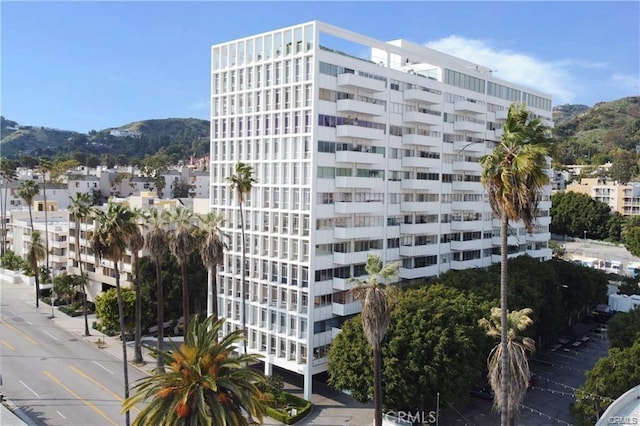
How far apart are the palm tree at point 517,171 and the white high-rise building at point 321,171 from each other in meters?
26.7

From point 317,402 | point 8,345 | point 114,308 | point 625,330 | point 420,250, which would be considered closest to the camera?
point 625,330

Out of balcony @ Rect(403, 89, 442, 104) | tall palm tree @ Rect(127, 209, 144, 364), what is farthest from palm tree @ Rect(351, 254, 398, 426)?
balcony @ Rect(403, 89, 442, 104)

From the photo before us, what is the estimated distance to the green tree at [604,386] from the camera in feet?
127

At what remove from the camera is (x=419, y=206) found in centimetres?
6328

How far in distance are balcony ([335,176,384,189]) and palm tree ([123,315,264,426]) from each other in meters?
30.7

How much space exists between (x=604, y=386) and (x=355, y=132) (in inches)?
1210

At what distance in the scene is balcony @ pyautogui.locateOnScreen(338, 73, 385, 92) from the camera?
52.9 metres

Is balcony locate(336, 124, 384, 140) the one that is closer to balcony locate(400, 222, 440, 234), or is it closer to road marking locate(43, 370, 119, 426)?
balcony locate(400, 222, 440, 234)

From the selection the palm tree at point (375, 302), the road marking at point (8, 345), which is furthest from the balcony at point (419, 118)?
the road marking at point (8, 345)

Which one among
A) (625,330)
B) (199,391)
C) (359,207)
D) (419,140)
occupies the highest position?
(419,140)

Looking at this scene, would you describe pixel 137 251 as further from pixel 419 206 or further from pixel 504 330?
pixel 504 330

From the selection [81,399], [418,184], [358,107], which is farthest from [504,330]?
[81,399]

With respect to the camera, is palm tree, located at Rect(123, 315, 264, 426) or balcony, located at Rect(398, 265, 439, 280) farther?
balcony, located at Rect(398, 265, 439, 280)

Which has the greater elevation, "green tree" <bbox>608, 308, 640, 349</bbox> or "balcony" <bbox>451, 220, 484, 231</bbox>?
"balcony" <bbox>451, 220, 484, 231</bbox>
